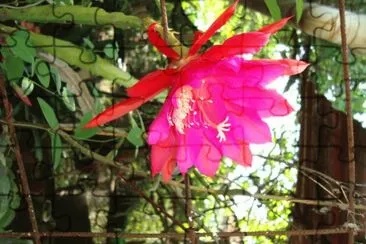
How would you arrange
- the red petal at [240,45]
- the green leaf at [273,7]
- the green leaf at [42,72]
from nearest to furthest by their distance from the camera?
1. the red petal at [240,45]
2. the green leaf at [273,7]
3. the green leaf at [42,72]

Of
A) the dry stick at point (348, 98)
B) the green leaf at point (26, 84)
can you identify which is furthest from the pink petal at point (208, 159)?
the green leaf at point (26, 84)

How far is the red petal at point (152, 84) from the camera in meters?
0.45

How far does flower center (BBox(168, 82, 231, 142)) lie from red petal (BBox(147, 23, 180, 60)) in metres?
0.02

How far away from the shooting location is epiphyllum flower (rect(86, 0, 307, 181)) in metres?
0.45

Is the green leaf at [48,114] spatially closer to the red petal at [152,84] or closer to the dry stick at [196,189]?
the dry stick at [196,189]

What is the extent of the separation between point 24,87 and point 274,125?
1.01ft

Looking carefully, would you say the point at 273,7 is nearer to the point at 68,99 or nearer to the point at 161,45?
the point at 161,45

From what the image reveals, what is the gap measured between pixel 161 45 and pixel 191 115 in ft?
0.20

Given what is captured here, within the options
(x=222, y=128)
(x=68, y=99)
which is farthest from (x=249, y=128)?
(x=68, y=99)

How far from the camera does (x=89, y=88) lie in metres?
0.90

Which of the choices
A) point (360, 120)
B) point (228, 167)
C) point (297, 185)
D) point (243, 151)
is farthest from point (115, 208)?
point (243, 151)

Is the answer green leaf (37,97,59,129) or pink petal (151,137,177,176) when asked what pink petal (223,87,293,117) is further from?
green leaf (37,97,59,129)

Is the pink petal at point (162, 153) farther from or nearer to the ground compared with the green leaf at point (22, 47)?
nearer to the ground

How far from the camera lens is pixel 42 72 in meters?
0.65
